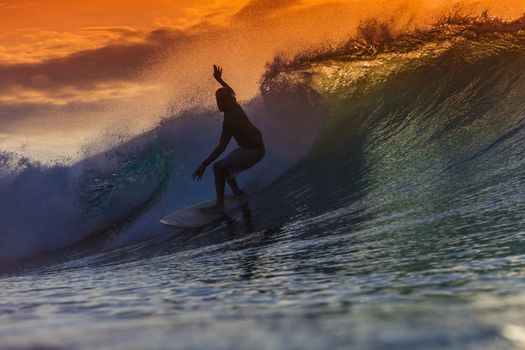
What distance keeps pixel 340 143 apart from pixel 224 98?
3.04 m

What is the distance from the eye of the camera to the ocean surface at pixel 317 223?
1.49m

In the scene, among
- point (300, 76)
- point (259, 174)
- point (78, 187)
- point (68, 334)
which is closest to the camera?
point (68, 334)

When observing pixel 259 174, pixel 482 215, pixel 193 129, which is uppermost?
pixel 193 129

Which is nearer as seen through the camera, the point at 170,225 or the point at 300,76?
the point at 170,225

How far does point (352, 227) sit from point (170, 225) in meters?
3.04

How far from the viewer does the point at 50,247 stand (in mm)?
9938

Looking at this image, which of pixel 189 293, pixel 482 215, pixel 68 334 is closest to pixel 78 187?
pixel 482 215

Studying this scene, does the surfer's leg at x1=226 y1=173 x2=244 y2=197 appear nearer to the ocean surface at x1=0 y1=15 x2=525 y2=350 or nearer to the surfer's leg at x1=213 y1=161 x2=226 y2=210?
the surfer's leg at x1=213 y1=161 x2=226 y2=210

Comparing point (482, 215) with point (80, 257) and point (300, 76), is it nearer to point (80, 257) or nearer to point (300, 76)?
point (80, 257)

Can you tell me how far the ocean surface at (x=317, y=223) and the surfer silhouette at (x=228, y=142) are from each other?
0.46 m

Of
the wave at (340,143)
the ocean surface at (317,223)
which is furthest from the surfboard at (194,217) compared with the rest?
the wave at (340,143)

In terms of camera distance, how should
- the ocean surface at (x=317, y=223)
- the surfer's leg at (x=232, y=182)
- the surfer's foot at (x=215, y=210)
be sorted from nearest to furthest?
the ocean surface at (x=317, y=223) < the surfer's foot at (x=215, y=210) < the surfer's leg at (x=232, y=182)

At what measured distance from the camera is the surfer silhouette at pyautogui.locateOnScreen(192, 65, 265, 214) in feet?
23.9

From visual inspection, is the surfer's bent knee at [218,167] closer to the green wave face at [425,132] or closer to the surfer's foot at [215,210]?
the surfer's foot at [215,210]
